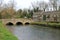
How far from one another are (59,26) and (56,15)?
3026 centimetres

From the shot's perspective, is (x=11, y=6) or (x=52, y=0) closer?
(x=52, y=0)

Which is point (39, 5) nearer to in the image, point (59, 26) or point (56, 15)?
point (56, 15)

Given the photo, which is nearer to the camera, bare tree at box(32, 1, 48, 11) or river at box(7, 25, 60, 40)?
river at box(7, 25, 60, 40)

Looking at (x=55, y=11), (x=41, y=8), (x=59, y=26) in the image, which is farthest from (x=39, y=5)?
(x=59, y=26)

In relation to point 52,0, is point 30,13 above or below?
below

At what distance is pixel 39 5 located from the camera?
9031 centimetres

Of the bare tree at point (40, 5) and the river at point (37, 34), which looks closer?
the river at point (37, 34)

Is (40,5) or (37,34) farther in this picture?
(40,5)

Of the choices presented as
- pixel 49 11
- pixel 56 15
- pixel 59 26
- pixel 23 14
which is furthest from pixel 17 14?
pixel 59 26

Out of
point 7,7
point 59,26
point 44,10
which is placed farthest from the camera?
point 44,10

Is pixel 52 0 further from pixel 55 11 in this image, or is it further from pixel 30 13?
pixel 30 13

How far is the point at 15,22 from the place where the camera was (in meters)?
75.3

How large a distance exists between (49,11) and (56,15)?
22.0 ft

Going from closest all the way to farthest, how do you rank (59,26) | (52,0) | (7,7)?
1. (59,26)
2. (52,0)
3. (7,7)
